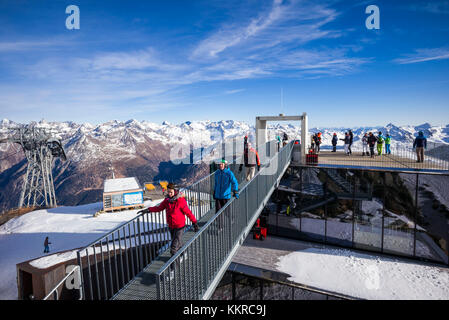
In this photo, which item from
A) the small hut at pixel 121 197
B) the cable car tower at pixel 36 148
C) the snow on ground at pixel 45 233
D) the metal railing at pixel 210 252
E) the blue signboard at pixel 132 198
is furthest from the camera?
the cable car tower at pixel 36 148

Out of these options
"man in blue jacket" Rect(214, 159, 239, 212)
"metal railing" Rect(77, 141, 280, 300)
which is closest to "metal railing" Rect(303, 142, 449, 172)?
"metal railing" Rect(77, 141, 280, 300)

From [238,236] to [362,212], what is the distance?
13.7 meters

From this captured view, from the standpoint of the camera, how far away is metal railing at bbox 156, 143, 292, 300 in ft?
14.2

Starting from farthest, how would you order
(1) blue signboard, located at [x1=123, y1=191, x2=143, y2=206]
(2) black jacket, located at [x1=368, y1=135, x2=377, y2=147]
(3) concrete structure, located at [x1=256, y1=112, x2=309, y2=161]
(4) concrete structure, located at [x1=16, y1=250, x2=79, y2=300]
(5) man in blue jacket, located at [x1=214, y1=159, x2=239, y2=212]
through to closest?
(1) blue signboard, located at [x1=123, y1=191, x2=143, y2=206] < (2) black jacket, located at [x1=368, y1=135, x2=377, y2=147] < (3) concrete structure, located at [x1=256, y1=112, x2=309, y2=161] < (4) concrete structure, located at [x1=16, y1=250, x2=79, y2=300] < (5) man in blue jacket, located at [x1=214, y1=159, x2=239, y2=212]

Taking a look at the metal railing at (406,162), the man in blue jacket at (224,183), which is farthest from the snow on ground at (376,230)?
the man in blue jacket at (224,183)

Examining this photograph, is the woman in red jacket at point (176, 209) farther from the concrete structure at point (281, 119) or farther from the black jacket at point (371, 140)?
the black jacket at point (371, 140)

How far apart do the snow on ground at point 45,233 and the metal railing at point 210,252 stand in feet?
25.7

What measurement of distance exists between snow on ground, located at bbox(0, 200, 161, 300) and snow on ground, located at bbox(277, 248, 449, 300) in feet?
39.4

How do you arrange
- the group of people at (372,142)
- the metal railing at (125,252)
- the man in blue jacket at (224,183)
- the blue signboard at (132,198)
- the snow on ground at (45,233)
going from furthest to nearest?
1. the blue signboard at (132,198)
2. the group of people at (372,142)
3. the snow on ground at (45,233)
4. the man in blue jacket at (224,183)
5. the metal railing at (125,252)

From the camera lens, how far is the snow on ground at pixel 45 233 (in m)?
12.4

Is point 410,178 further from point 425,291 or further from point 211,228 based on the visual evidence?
point 211,228

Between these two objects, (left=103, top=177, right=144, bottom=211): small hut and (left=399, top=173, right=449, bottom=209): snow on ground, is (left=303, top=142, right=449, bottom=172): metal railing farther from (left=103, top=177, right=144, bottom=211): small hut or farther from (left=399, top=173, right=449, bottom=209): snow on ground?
(left=103, top=177, right=144, bottom=211): small hut

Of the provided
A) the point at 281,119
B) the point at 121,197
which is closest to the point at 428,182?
the point at 281,119

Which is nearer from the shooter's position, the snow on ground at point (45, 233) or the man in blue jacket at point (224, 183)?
the man in blue jacket at point (224, 183)
